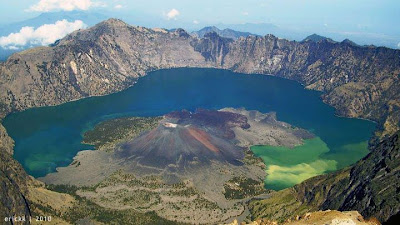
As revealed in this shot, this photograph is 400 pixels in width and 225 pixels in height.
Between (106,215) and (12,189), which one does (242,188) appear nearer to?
(106,215)

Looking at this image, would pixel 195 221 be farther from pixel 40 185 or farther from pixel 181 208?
pixel 40 185

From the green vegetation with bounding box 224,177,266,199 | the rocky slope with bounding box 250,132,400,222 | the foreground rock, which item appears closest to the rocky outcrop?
the green vegetation with bounding box 224,177,266,199

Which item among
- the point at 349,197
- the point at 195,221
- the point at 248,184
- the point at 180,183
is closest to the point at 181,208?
the point at 195,221

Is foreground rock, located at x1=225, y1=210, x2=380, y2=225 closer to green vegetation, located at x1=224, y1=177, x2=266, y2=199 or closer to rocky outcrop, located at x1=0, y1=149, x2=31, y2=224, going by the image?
green vegetation, located at x1=224, y1=177, x2=266, y2=199

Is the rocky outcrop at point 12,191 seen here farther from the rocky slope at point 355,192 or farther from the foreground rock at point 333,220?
the rocky slope at point 355,192

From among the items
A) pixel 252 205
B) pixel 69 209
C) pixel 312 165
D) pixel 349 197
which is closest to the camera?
pixel 349 197

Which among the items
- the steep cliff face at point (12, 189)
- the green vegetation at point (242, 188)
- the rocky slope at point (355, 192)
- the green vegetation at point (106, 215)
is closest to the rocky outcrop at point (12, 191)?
the steep cliff face at point (12, 189)
